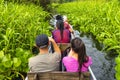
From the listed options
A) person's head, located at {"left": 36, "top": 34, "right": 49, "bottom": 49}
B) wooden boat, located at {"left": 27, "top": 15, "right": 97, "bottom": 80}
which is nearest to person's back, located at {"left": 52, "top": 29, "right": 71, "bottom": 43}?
person's head, located at {"left": 36, "top": 34, "right": 49, "bottom": 49}

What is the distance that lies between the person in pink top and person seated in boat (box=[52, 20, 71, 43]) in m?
3.30

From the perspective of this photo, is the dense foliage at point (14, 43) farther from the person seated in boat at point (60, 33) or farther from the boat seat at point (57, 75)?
the boat seat at point (57, 75)

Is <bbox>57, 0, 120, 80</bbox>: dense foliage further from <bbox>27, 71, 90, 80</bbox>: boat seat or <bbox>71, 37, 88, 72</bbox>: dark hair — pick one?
<bbox>27, 71, 90, 80</bbox>: boat seat

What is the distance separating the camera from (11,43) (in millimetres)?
8789

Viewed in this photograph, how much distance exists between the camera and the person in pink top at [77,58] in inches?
218

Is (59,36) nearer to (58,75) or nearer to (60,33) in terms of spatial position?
(60,33)

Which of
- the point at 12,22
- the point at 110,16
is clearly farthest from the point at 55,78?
the point at 110,16

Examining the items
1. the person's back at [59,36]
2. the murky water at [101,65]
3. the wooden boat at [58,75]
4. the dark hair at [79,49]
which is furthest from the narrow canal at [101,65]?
the wooden boat at [58,75]

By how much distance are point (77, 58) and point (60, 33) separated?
136 inches

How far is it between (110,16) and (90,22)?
4.50 meters

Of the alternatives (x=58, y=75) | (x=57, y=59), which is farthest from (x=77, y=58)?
(x=58, y=75)

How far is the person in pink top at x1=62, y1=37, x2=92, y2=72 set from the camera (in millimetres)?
5539

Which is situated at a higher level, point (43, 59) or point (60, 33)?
point (60, 33)

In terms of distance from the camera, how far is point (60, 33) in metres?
9.03
